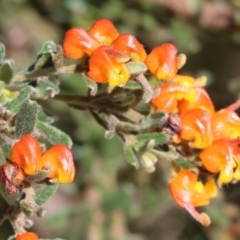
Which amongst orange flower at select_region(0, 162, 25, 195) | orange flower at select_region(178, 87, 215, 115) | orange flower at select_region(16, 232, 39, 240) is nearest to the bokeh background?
orange flower at select_region(178, 87, 215, 115)

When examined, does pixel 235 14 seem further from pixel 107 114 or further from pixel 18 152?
pixel 18 152

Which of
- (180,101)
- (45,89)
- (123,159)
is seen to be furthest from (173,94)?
(123,159)

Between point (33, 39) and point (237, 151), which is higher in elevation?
point (237, 151)

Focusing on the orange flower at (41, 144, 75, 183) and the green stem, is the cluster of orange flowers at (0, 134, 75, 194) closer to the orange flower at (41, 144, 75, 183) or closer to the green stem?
the orange flower at (41, 144, 75, 183)

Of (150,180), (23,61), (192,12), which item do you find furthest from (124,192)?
(23,61)

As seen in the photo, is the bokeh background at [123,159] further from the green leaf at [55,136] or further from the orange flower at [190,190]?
the green leaf at [55,136]

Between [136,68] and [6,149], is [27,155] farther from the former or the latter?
[136,68]

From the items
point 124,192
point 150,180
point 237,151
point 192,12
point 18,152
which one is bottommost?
point 150,180

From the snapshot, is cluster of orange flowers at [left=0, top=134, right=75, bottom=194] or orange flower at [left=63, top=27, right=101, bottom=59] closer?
cluster of orange flowers at [left=0, top=134, right=75, bottom=194]
